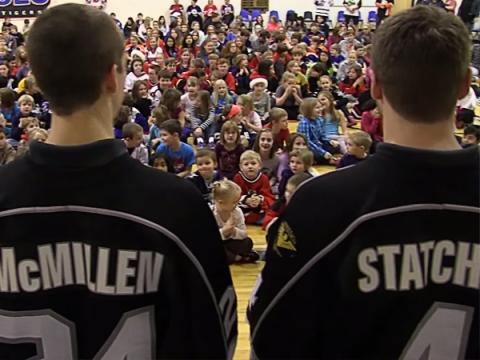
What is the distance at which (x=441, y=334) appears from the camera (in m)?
1.24

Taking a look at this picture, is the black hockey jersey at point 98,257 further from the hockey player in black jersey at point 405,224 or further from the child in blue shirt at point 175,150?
the child in blue shirt at point 175,150

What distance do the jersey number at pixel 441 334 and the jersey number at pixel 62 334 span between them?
1.78ft

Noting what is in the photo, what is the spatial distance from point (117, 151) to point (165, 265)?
25 cm

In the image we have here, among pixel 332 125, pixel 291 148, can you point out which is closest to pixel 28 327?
pixel 291 148

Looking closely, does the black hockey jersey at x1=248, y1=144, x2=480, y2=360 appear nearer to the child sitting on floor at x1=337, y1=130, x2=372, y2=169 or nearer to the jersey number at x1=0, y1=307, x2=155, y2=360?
the jersey number at x1=0, y1=307, x2=155, y2=360

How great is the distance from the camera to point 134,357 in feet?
4.24

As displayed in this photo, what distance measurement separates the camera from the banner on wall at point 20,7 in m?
17.7

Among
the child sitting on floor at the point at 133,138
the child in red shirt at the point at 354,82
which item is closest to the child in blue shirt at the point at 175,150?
the child sitting on floor at the point at 133,138

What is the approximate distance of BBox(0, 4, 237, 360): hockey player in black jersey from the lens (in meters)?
1.23

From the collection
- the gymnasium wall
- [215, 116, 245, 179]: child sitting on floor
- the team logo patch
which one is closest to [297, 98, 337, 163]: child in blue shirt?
[215, 116, 245, 179]: child sitting on floor

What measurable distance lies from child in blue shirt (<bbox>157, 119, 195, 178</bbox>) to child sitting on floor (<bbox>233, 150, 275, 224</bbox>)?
→ 69cm

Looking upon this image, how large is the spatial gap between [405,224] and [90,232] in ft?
2.06

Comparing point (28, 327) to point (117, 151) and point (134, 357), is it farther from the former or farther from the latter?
point (117, 151)

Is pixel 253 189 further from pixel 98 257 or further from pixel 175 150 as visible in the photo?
pixel 98 257
